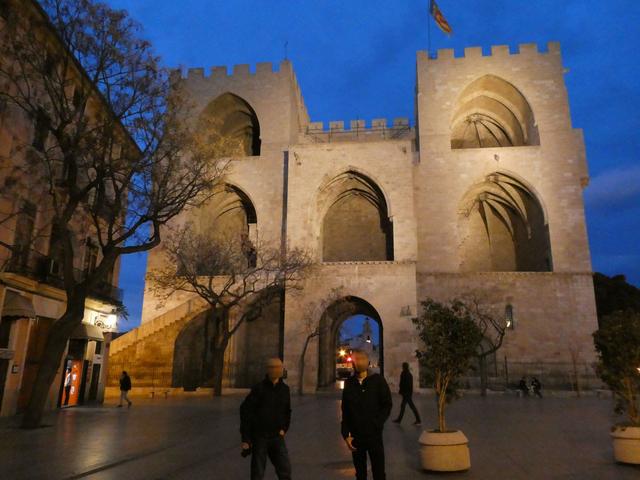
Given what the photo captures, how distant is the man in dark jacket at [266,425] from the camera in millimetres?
4348

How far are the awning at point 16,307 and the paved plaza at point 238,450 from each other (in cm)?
253

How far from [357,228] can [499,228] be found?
392 inches

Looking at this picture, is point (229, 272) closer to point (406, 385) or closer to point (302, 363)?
point (302, 363)

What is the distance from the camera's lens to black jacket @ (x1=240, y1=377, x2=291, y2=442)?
14.3 feet

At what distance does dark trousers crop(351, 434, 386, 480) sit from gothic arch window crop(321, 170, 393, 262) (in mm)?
24409

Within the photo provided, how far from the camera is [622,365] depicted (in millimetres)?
6777

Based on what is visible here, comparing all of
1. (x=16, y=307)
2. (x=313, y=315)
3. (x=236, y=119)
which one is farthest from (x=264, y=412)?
(x=236, y=119)

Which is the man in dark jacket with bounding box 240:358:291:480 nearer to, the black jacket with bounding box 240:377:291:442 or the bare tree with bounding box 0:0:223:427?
the black jacket with bounding box 240:377:291:442

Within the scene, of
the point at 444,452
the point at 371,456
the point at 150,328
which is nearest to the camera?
the point at 371,456

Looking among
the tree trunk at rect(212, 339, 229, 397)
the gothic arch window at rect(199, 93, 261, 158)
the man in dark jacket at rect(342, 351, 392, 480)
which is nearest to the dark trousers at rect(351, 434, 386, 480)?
the man in dark jacket at rect(342, 351, 392, 480)

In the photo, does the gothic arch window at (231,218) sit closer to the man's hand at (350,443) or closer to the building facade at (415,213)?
the building facade at (415,213)

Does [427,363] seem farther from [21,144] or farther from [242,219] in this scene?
[242,219]

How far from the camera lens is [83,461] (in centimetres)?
675

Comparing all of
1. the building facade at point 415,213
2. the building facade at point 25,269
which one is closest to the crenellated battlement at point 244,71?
the building facade at point 415,213
